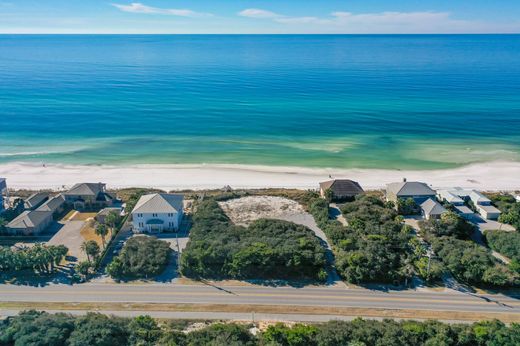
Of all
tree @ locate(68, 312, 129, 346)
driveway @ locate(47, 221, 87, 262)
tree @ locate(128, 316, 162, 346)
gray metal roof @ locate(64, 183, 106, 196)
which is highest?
gray metal roof @ locate(64, 183, 106, 196)

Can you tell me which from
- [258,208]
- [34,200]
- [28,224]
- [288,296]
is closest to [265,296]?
[288,296]

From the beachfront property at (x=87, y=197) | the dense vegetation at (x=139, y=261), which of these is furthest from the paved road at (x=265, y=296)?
the beachfront property at (x=87, y=197)

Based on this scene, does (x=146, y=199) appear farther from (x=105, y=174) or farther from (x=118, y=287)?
(x=105, y=174)

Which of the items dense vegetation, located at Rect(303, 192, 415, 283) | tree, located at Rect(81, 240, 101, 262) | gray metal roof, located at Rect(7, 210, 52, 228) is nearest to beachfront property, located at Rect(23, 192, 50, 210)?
gray metal roof, located at Rect(7, 210, 52, 228)

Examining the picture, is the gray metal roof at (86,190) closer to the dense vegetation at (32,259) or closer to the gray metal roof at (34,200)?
the gray metal roof at (34,200)

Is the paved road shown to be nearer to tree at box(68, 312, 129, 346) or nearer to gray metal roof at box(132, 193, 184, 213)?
tree at box(68, 312, 129, 346)

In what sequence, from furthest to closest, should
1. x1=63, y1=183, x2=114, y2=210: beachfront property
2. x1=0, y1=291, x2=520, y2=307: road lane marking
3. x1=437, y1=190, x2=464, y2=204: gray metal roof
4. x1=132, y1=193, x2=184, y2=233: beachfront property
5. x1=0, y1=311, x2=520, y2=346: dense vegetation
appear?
x1=63, y1=183, x2=114, y2=210: beachfront property < x1=437, y1=190, x2=464, y2=204: gray metal roof < x1=132, y1=193, x2=184, y2=233: beachfront property < x1=0, y1=291, x2=520, y2=307: road lane marking < x1=0, y1=311, x2=520, y2=346: dense vegetation

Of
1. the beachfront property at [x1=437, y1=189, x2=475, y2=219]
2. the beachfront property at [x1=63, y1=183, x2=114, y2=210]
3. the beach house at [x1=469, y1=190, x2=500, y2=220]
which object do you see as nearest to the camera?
the beach house at [x1=469, y1=190, x2=500, y2=220]
